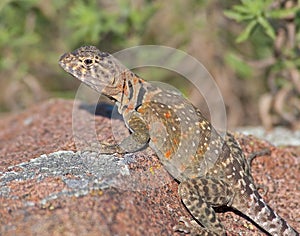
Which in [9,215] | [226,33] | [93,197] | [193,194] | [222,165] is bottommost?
[9,215]

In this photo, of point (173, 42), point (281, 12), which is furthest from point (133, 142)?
point (173, 42)

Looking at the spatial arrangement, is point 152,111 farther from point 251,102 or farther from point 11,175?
point 251,102

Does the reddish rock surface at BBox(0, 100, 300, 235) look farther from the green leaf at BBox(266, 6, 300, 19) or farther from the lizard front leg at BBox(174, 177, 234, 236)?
the green leaf at BBox(266, 6, 300, 19)

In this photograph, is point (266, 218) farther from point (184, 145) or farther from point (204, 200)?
point (184, 145)

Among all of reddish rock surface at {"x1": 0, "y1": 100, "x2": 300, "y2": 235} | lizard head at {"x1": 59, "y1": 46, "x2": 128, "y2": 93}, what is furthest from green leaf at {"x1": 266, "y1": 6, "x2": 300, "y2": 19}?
lizard head at {"x1": 59, "y1": 46, "x2": 128, "y2": 93}

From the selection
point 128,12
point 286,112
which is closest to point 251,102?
point 286,112
